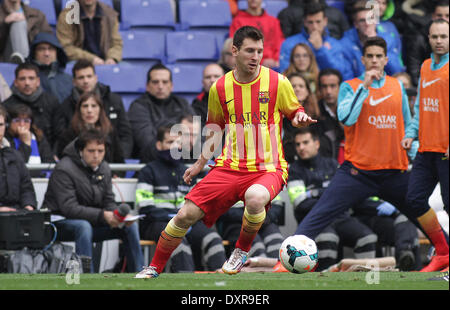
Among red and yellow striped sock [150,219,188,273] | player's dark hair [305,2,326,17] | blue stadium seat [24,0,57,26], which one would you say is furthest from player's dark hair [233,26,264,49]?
blue stadium seat [24,0,57,26]

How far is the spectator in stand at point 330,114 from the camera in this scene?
1053 cm

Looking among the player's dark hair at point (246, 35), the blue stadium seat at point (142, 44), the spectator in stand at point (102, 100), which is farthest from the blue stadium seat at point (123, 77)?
the player's dark hair at point (246, 35)

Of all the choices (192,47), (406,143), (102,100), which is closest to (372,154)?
(406,143)

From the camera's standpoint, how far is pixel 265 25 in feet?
41.6

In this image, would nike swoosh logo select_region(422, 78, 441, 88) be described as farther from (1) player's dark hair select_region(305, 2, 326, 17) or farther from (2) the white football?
(1) player's dark hair select_region(305, 2, 326, 17)

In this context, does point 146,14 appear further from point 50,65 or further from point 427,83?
point 427,83

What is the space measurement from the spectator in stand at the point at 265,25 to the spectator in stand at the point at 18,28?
286 cm

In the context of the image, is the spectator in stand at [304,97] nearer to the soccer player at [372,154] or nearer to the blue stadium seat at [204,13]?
the soccer player at [372,154]

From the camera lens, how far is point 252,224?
6.44 meters

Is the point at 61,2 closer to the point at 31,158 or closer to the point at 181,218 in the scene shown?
the point at 31,158

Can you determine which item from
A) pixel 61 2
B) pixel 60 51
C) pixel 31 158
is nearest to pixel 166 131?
pixel 31 158

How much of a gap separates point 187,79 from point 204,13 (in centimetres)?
157
